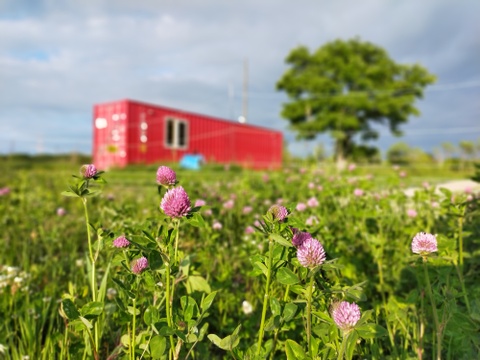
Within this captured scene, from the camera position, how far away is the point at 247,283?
1.90m

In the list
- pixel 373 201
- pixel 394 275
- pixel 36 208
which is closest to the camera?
pixel 394 275

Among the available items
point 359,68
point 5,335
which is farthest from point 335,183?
point 359,68

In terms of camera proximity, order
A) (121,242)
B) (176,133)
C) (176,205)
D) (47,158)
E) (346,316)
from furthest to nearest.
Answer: (47,158) → (176,133) → (121,242) → (176,205) → (346,316)

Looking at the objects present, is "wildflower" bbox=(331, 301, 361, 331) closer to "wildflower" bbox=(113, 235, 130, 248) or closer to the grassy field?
the grassy field

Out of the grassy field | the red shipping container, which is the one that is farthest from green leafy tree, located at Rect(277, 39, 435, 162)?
the grassy field

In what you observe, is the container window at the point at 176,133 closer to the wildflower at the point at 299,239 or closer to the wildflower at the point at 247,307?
the wildflower at the point at 247,307

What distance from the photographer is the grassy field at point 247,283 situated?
884 millimetres

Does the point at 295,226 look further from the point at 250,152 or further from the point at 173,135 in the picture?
the point at 250,152

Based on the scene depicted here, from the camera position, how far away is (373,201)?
246 cm

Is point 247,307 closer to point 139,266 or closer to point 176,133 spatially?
point 139,266

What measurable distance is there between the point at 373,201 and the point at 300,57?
2783 centimetres

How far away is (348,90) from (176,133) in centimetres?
1495

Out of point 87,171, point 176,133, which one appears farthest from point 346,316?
point 176,133

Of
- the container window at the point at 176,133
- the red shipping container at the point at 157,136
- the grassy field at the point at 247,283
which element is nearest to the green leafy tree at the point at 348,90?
the red shipping container at the point at 157,136
